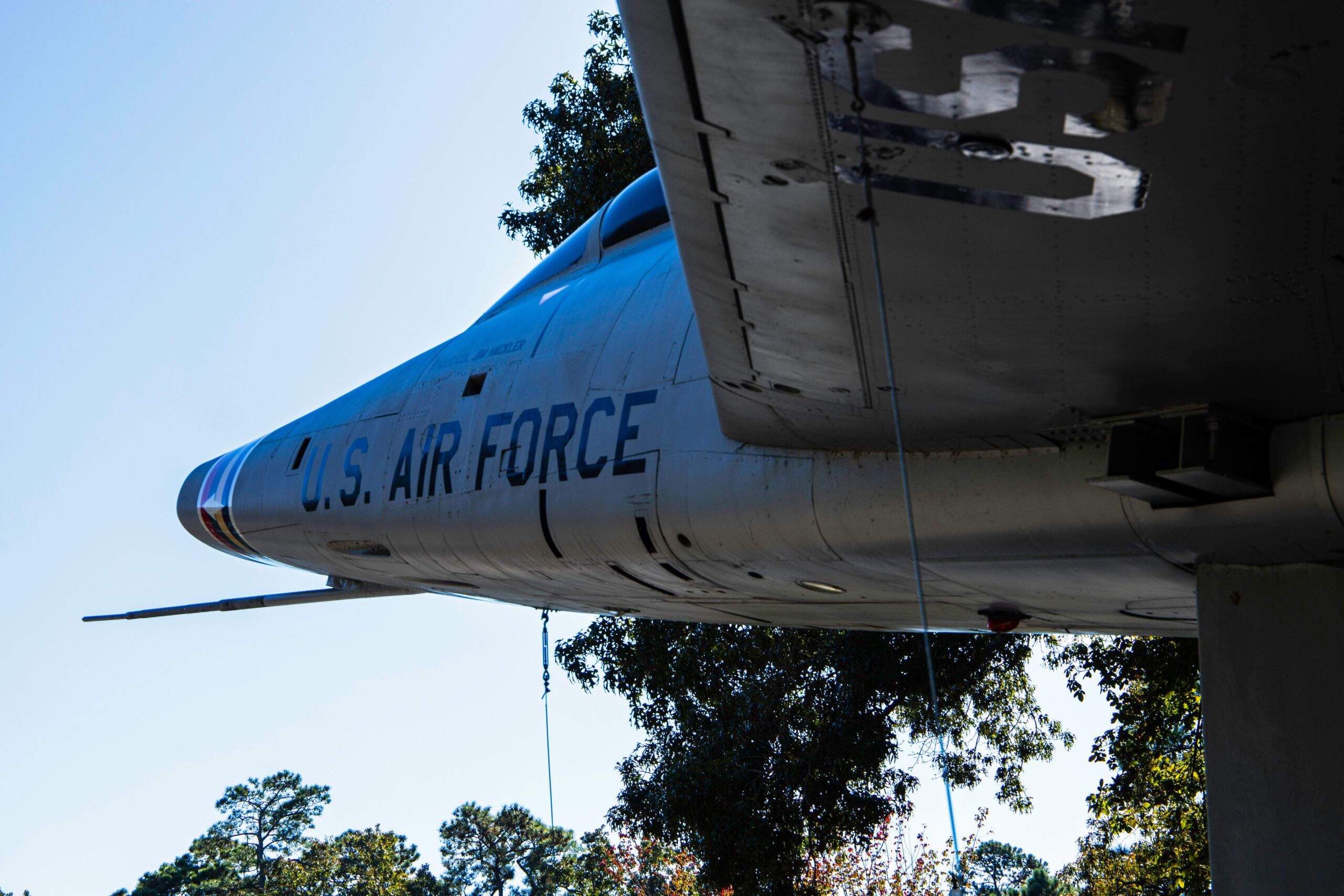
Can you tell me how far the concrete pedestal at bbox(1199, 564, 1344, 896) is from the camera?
4676mm

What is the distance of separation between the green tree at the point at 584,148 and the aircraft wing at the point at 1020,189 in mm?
16590

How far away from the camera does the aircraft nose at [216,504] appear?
9.51 m

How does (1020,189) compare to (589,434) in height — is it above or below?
below

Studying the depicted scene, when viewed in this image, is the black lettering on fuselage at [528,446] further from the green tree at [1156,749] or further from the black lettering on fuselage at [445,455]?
the green tree at [1156,749]

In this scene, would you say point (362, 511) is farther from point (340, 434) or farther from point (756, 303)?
point (756, 303)

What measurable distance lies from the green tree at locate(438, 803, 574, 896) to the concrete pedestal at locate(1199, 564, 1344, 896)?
77.9 m

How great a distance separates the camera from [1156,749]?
15484mm

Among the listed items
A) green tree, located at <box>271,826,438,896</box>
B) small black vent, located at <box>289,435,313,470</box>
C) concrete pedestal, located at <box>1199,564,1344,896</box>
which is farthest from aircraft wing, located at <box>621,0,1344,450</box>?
green tree, located at <box>271,826,438,896</box>

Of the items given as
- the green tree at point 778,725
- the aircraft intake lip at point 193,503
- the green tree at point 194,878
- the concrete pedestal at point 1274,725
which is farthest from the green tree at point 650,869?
the green tree at point 194,878

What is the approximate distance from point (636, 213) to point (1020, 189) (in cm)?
491

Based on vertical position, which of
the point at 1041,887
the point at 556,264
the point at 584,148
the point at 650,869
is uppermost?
the point at 584,148

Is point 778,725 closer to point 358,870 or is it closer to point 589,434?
point 589,434

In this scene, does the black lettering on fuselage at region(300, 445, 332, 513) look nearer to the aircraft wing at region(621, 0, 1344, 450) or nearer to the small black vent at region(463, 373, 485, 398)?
the small black vent at region(463, 373, 485, 398)

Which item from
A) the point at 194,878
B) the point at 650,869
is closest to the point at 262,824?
the point at 194,878
